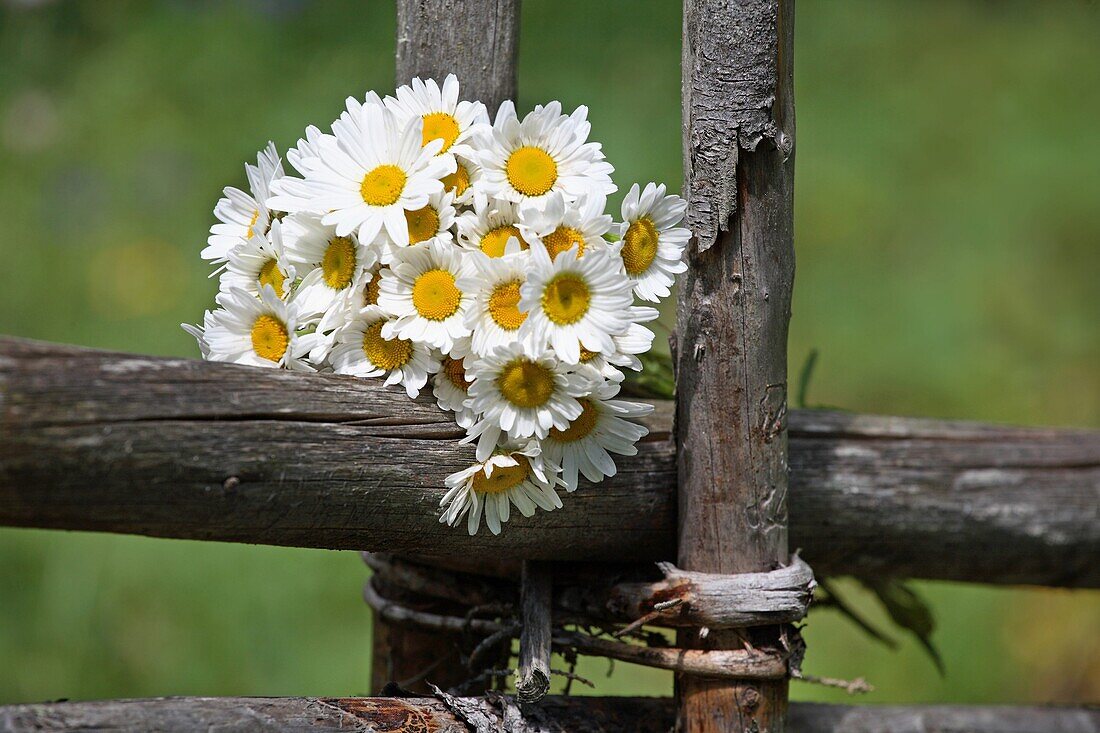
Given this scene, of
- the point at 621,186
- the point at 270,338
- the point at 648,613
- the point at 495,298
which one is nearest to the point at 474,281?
the point at 495,298

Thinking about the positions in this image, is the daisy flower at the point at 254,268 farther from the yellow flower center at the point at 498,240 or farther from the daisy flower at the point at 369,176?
the yellow flower center at the point at 498,240

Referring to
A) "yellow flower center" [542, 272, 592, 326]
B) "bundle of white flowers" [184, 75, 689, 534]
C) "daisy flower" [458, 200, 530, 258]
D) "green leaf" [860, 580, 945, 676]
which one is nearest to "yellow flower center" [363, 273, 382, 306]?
"bundle of white flowers" [184, 75, 689, 534]

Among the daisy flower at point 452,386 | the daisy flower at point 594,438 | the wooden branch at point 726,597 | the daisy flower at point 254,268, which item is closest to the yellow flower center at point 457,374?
the daisy flower at point 452,386

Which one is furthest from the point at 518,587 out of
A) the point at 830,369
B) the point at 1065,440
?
the point at 830,369

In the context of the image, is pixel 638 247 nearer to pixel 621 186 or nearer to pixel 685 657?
pixel 685 657

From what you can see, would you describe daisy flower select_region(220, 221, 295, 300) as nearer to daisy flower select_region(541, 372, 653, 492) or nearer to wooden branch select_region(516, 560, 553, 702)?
daisy flower select_region(541, 372, 653, 492)

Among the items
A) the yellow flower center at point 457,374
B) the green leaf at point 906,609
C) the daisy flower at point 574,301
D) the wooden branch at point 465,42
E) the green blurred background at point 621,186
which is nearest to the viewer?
the daisy flower at point 574,301
